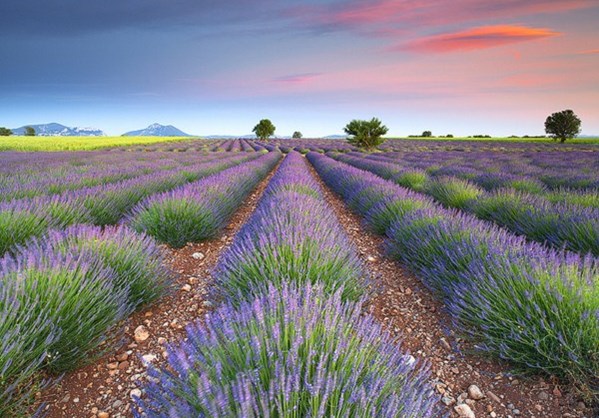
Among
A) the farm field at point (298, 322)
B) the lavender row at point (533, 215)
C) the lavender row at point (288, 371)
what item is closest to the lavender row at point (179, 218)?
the farm field at point (298, 322)

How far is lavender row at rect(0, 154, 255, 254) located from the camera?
11.3 ft

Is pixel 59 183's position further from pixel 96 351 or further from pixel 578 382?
pixel 578 382

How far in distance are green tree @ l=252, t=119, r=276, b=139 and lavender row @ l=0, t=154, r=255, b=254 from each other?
51836 mm

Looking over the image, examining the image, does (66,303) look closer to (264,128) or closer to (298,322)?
(298,322)

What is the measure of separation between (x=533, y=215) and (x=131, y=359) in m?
4.96

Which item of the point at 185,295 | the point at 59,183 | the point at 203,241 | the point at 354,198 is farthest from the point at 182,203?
the point at 354,198

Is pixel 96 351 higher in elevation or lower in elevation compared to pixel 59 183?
lower

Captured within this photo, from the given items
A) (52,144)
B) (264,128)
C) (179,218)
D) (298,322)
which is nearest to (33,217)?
(179,218)

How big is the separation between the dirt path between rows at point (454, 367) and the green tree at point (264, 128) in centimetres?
5655

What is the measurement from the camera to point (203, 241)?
4.94 meters

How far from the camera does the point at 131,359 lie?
2.27 metres

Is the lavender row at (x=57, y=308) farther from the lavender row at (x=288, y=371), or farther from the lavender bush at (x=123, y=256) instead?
the lavender row at (x=288, y=371)

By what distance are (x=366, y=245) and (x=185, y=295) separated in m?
2.81

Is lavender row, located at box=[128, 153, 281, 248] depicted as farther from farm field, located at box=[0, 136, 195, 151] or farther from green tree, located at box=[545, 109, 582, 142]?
green tree, located at box=[545, 109, 582, 142]
